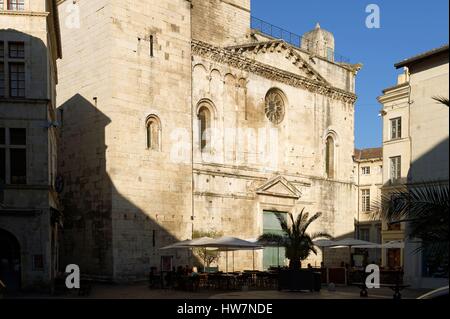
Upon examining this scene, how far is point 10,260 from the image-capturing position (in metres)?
21.5

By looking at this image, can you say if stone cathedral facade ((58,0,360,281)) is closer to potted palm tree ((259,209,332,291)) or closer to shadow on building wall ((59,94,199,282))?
shadow on building wall ((59,94,199,282))

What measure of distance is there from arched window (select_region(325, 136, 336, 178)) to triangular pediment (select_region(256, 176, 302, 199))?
4886mm

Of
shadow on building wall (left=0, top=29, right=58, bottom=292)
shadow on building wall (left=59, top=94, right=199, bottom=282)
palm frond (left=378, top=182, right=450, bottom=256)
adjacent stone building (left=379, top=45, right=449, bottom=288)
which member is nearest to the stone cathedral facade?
shadow on building wall (left=59, top=94, right=199, bottom=282)

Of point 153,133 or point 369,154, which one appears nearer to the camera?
point 153,133

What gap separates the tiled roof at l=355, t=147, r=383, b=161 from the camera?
6172 cm

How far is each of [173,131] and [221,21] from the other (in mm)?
8531

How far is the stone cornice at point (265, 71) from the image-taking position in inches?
1315

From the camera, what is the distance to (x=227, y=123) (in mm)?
34406

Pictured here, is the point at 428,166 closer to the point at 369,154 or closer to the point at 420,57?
the point at 420,57

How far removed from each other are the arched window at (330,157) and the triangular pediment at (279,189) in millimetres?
4886

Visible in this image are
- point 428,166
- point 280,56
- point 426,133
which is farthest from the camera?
point 280,56

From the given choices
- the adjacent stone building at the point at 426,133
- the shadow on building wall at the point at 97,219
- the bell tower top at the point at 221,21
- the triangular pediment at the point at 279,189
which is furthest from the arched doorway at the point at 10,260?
the triangular pediment at the point at 279,189

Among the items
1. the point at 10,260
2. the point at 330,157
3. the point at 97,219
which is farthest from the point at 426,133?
the point at 330,157

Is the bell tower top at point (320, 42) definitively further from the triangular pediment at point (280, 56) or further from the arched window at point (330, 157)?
the arched window at point (330, 157)
